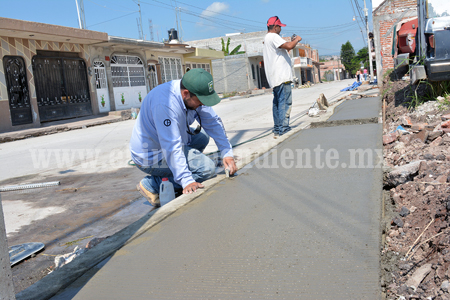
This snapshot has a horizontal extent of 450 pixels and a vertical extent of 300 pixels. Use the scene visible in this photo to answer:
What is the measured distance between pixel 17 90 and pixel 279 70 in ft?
38.3

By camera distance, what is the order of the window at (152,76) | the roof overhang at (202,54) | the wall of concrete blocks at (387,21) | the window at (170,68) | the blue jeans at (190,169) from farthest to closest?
the roof overhang at (202,54) → the window at (170,68) → the window at (152,76) → the wall of concrete blocks at (387,21) → the blue jeans at (190,169)

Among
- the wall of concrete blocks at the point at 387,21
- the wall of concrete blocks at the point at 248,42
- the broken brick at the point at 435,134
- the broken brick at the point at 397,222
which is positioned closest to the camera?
the broken brick at the point at 397,222

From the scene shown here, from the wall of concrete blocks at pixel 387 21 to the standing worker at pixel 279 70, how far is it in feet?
36.9

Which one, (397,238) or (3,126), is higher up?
(3,126)

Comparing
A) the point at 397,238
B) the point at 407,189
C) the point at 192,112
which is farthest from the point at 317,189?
the point at 192,112

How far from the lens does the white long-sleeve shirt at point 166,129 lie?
3.07 m

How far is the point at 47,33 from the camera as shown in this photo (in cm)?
1392

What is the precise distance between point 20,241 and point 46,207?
3.00ft

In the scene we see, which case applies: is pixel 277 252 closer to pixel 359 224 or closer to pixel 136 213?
pixel 359 224

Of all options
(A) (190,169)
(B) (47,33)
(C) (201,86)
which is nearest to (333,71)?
(B) (47,33)

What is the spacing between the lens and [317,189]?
9.90ft

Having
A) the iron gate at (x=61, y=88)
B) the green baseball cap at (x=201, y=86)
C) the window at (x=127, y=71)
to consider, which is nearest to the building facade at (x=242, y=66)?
the window at (x=127, y=71)

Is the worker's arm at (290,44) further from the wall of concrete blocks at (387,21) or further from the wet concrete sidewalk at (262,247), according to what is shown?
the wall of concrete blocks at (387,21)

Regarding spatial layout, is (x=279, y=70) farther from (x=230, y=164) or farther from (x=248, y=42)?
(x=248, y=42)
